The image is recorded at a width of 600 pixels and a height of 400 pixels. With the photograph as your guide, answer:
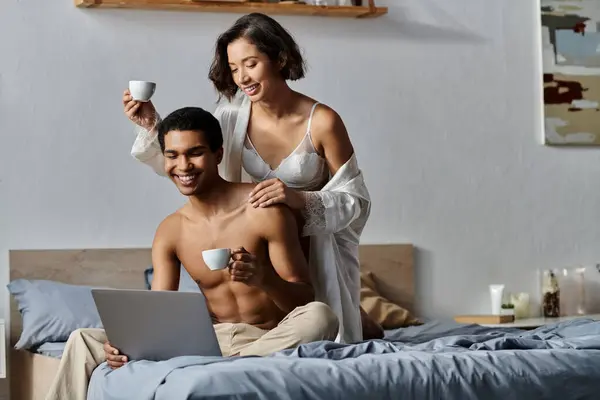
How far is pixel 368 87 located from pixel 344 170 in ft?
5.83

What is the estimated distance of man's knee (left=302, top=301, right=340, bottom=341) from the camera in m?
2.78

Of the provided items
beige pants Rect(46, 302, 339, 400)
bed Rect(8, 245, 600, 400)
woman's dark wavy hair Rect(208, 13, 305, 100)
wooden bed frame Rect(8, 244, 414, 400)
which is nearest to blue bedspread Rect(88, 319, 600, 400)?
bed Rect(8, 245, 600, 400)

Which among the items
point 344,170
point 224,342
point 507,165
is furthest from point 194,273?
point 507,165

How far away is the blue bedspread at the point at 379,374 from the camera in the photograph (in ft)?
7.30

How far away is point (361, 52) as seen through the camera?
198 inches

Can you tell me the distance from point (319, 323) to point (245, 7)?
232 centimetres

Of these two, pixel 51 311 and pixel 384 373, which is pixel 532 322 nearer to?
pixel 51 311

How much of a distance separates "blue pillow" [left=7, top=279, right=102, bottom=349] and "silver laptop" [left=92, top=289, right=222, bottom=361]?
134 centimetres

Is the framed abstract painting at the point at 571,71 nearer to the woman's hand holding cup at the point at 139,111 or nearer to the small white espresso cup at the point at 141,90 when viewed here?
the woman's hand holding cup at the point at 139,111

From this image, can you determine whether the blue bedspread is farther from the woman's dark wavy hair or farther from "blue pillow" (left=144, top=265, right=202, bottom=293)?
"blue pillow" (left=144, top=265, right=202, bottom=293)

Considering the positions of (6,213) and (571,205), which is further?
(571,205)

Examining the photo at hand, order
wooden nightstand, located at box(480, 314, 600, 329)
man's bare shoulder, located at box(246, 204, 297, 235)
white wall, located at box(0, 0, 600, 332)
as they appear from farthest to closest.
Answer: wooden nightstand, located at box(480, 314, 600, 329)
white wall, located at box(0, 0, 600, 332)
man's bare shoulder, located at box(246, 204, 297, 235)

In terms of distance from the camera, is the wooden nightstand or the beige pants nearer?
the beige pants

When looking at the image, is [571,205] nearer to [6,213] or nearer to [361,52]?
[361,52]
